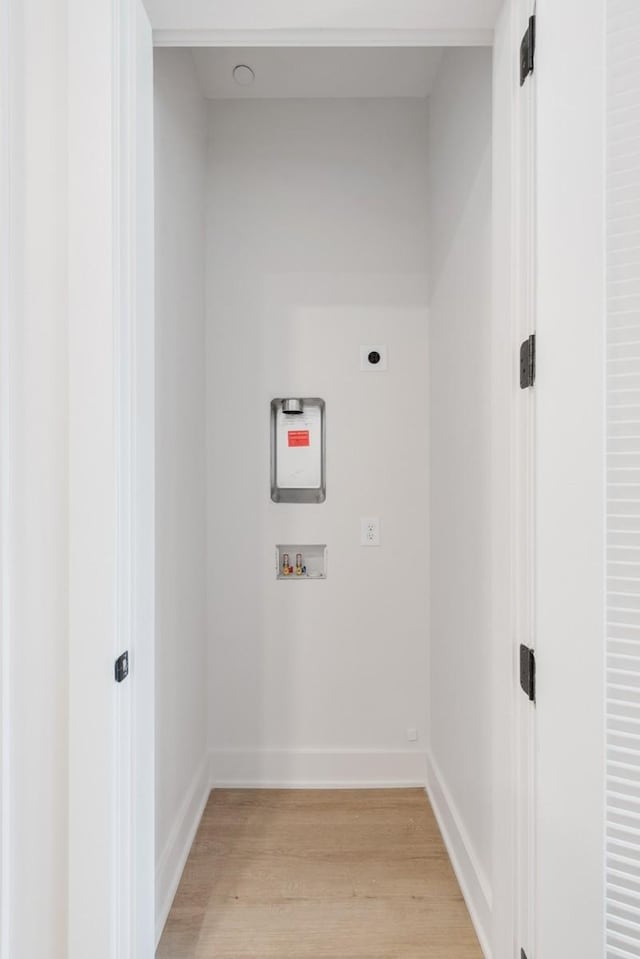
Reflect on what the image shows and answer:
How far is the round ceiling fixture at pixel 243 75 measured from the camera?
2173mm

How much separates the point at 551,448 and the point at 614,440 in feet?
0.33

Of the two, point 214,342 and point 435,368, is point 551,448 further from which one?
point 214,342

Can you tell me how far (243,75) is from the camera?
2215 mm

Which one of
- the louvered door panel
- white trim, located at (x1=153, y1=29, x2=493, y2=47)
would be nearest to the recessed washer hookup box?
white trim, located at (x1=153, y1=29, x2=493, y2=47)

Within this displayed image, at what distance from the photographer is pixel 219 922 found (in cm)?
166

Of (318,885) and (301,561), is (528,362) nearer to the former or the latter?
(301,561)

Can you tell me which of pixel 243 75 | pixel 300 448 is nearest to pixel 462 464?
pixel 300 448

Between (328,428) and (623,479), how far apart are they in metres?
1.61

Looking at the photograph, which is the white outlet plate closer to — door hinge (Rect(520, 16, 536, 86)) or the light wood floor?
door hinge (Rect(520, 16, 536, 86))

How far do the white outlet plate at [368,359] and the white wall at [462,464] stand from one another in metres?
0.20

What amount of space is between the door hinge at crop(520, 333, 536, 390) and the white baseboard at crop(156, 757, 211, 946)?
5.33ft

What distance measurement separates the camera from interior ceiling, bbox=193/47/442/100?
2.11 m
